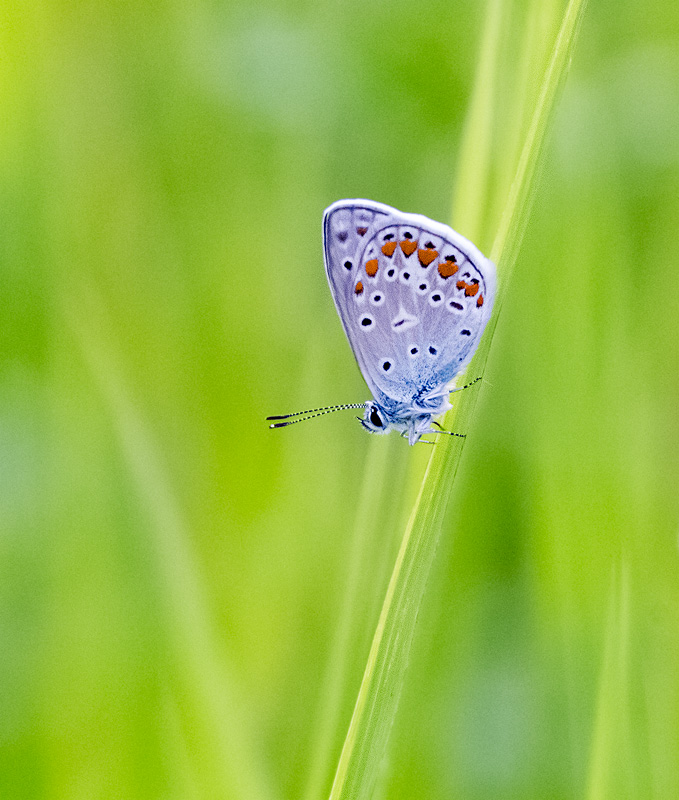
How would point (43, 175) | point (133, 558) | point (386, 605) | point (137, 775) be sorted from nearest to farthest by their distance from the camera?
point (386, 605) → point (137, 775) → point (133, 558) → point (43, 175)

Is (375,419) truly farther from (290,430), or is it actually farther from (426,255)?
(426,255)

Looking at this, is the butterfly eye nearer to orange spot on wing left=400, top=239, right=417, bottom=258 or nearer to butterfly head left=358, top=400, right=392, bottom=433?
butterfly head left=358, top=400, right=392, bottom=433

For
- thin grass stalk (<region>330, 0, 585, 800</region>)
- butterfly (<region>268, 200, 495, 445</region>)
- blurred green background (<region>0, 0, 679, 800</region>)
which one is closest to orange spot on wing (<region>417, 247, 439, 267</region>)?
butterfly (<region>268, 200, 495, 445</region>)

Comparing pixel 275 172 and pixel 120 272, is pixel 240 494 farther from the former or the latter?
pixel 275 172

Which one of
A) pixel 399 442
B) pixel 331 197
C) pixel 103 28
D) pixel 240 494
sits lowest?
pixel 240 494

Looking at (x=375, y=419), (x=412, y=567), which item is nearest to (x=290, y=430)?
(x=375, y=419)

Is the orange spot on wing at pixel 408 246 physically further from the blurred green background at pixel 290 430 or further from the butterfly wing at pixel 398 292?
the blurred green background at pixel 290 430

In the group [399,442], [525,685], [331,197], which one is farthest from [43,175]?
[525,685]
